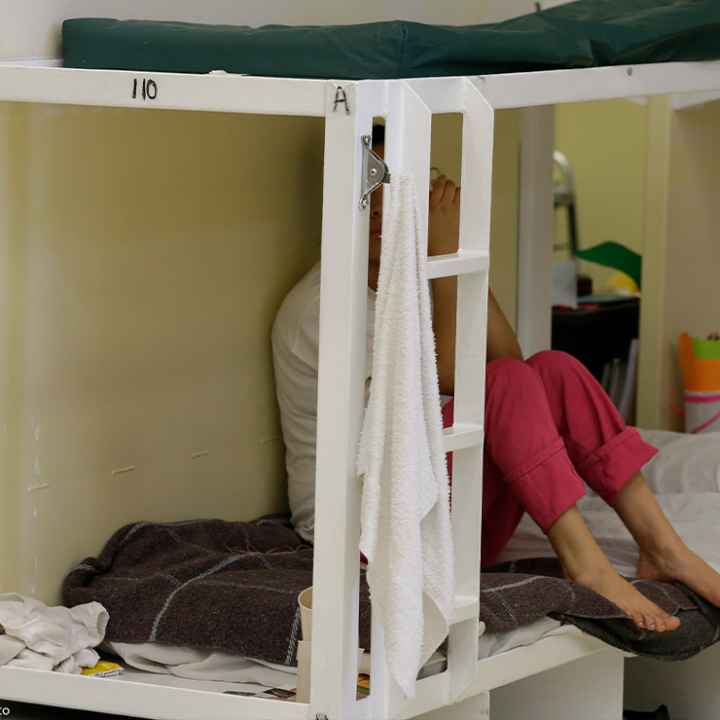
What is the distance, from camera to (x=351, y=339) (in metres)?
2.10

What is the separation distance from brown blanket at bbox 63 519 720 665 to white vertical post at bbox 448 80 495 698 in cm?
18

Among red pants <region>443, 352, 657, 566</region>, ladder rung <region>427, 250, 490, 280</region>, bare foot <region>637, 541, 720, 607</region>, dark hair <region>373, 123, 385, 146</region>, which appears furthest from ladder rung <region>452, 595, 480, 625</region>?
dark hair <region>373, 123, 385, 146</region>

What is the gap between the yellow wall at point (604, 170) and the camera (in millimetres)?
5980

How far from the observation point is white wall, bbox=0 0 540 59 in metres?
2.54

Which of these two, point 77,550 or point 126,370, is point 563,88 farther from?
point 77,550

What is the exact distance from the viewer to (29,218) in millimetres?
2535

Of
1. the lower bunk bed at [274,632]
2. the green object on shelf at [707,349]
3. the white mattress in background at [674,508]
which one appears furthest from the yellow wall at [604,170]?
the lower bunk bed at [274,632]

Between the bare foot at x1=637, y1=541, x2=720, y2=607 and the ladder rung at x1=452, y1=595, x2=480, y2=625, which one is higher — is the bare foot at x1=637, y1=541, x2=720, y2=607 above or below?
below

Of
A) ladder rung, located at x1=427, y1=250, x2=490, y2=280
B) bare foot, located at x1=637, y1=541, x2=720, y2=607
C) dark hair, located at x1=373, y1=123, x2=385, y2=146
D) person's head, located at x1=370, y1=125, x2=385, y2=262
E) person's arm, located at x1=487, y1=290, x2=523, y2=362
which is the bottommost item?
bare foot, located at x1=637, y1=541, x2=720, y2=607

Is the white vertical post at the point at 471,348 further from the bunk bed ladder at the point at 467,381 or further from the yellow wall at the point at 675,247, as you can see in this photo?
the yellow wall at the point at 675,247

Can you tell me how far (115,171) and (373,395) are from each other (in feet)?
2.92

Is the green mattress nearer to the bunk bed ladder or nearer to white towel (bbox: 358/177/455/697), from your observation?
the bunk bed ladder

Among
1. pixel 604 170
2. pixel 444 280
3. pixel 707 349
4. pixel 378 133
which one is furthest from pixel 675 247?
pixel 444 280

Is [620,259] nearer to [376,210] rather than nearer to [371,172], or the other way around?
[376,210]
